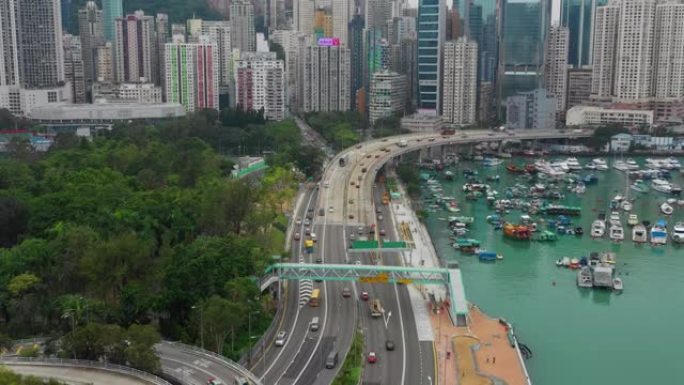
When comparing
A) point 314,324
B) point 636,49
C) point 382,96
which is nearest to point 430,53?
point 382,96

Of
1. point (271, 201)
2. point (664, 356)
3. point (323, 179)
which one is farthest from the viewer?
point (323, 179)

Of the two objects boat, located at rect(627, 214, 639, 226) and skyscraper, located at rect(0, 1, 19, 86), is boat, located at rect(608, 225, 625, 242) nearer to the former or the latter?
boat, located at rect(627, 214, 639, 226)

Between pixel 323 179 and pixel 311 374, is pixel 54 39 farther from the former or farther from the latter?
pixel 311 374

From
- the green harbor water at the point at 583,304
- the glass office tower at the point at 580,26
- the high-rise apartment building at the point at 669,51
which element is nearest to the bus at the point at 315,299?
the green harbor water at the point at 583,304

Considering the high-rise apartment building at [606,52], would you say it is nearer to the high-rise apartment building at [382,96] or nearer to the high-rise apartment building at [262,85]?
the high-rise apartment building at [382,96]

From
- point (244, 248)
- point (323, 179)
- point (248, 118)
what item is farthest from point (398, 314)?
point (248, 118)

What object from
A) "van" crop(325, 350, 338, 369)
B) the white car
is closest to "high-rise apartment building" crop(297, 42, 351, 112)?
the white car
